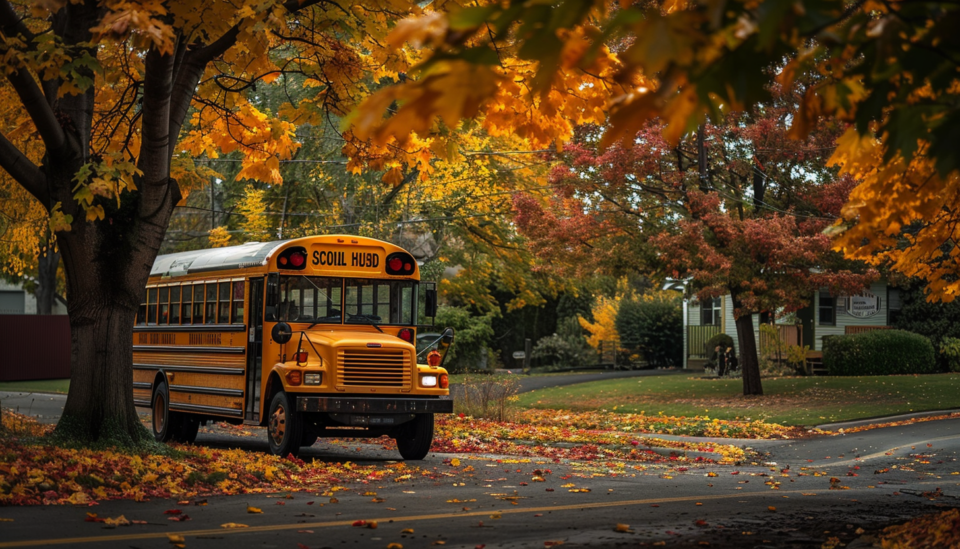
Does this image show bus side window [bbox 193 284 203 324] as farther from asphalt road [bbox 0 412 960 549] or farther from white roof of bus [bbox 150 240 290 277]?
asphalt road [bbox 0 412 960 549]

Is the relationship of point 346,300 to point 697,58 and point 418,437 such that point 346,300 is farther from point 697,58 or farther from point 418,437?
point 697,58

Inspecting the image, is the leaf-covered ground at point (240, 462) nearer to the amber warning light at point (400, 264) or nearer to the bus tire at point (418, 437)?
the bus tire at point (418, 437)

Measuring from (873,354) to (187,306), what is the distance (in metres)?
22.6

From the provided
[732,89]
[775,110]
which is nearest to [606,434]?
[775,110]

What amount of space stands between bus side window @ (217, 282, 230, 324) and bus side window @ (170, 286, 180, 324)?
6.59 feet

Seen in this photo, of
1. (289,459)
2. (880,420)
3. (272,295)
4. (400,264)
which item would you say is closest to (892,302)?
(880,420)

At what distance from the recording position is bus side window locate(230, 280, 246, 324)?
15.1m

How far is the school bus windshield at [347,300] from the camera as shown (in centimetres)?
1452

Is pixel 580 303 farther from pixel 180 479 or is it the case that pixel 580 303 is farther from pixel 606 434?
pixel 180 479

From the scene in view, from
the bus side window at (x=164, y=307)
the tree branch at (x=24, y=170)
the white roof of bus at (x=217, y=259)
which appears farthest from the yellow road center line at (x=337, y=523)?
the bus side window at (x=164, y=307)

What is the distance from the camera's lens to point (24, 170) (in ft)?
Answer: 38.5

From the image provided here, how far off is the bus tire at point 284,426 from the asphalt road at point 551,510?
94 cm

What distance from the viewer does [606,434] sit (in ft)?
63.3

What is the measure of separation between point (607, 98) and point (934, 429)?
12.2m
